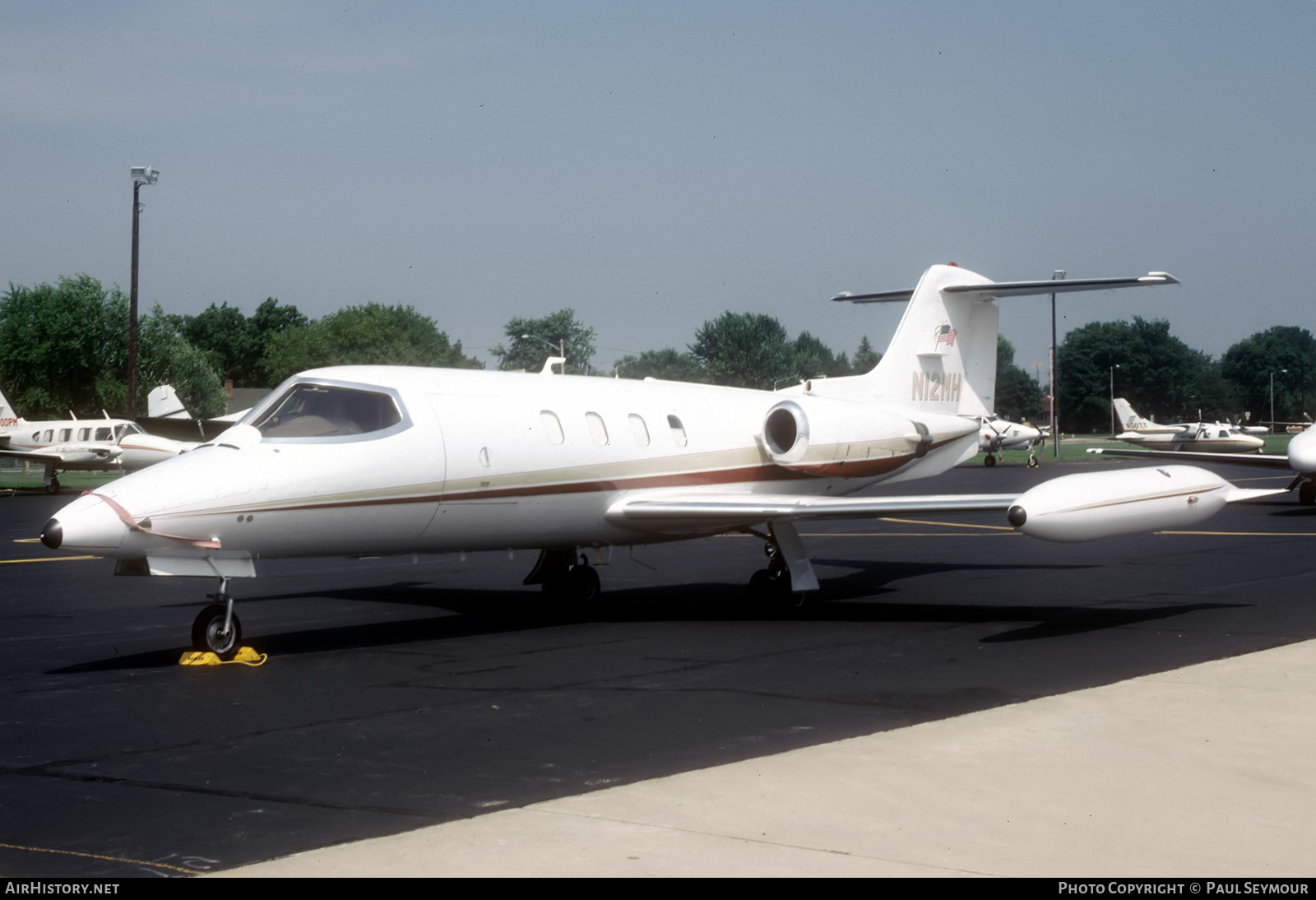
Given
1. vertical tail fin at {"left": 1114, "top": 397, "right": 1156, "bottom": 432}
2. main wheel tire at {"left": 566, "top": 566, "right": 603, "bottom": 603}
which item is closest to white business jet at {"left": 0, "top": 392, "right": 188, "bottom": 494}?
main wheel tire at {"left": 566, "top": 566, "right": 603, "bottom": 603}

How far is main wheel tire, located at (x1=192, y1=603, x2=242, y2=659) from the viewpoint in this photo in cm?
1078

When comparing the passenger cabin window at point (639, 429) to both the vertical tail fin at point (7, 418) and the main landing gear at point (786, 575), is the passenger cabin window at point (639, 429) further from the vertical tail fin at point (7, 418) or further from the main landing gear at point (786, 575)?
the vertical tail fin at point (7, 418)

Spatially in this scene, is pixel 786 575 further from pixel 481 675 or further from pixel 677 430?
pixel 481 675

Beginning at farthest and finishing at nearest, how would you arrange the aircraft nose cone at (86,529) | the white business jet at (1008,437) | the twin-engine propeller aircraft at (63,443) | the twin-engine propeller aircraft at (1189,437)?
1. the twin-engine propeller aircraft at (1189,437)
2. the white business jet at (1008,437)
3. the twin-engine propeller aircraft at (63,443)
4. the aircraft nose cone at (86,529)

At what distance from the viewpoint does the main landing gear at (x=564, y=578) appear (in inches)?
580

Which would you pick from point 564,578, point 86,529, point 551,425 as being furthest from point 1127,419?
point 86,529

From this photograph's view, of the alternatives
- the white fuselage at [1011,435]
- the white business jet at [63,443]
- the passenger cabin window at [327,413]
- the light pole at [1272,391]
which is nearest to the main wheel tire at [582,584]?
the passenger cabin window at [327,413]

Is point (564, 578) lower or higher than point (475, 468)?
lower

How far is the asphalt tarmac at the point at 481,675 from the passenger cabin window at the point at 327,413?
1946 mm

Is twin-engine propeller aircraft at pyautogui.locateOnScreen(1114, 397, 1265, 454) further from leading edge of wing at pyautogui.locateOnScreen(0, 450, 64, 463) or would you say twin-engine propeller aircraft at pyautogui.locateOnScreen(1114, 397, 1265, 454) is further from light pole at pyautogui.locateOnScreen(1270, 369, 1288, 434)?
light pole at pyautogui.locateOnScreen(1270, 369, 1288, 434)

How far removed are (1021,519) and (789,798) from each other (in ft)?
20.5

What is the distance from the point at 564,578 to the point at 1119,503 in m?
5.96

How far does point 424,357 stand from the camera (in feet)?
357

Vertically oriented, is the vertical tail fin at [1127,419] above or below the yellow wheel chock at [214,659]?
above
